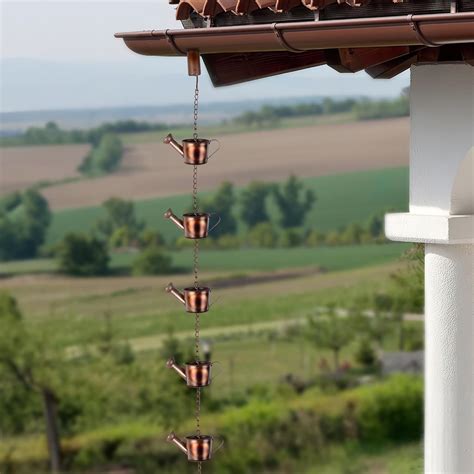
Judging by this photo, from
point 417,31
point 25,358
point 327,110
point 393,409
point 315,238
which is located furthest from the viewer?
point 327,110

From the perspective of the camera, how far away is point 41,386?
11.8 metres

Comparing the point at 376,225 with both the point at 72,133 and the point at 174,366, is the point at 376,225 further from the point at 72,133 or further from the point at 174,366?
the point at 174,366

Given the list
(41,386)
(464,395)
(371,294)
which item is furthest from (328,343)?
(464,395)

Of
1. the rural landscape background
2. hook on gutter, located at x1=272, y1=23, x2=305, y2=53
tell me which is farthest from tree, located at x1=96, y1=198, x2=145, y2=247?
hook on gutter, located at x1=272, y1=23, x2=305, y2=53

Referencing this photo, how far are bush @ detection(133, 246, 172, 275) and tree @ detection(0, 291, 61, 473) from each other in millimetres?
1101

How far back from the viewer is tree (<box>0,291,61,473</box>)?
38.5 feet

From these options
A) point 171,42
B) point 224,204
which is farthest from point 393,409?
point 171,42

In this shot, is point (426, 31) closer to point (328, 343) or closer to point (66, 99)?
point (328, 343)

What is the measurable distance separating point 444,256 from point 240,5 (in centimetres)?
76

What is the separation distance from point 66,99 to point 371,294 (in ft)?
11.2

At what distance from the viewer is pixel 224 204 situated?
12.4 meters

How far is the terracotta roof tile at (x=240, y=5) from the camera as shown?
9.19 ft

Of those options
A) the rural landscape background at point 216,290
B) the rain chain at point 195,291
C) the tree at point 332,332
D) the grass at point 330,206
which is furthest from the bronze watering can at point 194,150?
the grass at point 330,206

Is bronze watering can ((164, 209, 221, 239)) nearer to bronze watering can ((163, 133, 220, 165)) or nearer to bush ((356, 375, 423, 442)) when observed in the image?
bronze watering can ((163, 133, 220, 165))
